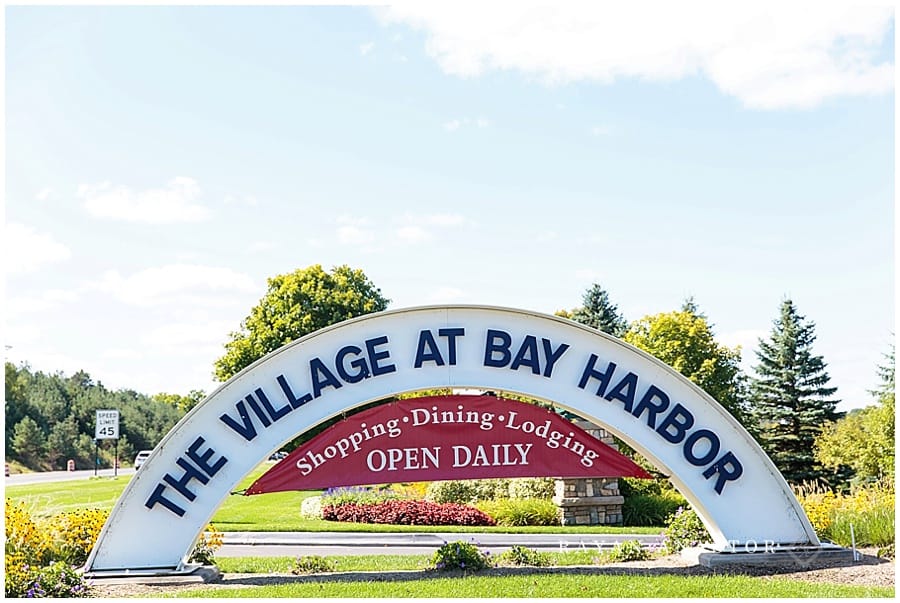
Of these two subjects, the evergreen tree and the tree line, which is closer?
the tree line

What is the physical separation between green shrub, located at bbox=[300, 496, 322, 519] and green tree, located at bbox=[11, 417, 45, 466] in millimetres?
31300

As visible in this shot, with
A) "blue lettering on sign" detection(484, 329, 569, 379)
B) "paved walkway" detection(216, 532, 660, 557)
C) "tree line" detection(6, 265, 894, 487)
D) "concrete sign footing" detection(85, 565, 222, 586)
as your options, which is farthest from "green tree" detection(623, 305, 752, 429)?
"concrete sign footing" detection(85, 565, 222, 586)

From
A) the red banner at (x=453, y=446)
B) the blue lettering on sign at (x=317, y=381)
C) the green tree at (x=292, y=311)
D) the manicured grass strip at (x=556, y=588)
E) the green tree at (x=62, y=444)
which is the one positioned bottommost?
the manicured grass strip at (x=556, y=588)

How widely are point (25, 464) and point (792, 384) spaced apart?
3936 centimetres

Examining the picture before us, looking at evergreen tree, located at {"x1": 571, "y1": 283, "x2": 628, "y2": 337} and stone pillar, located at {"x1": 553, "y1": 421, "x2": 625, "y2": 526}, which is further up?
evergreen tree, located at {"x1": 571, "y1": 283, "x2": 628, "y2": 337}

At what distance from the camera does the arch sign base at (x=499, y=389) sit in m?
10.8

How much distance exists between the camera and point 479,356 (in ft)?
36.7

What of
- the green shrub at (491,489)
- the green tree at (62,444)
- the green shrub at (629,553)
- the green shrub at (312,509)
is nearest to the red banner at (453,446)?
the green shrub at (629,553)

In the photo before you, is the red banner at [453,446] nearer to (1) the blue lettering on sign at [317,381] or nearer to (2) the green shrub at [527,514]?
(1) the blue lettering on sign at [317,381]

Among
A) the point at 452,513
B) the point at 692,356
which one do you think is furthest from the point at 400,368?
the point at 692,356

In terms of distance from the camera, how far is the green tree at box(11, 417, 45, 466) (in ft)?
159

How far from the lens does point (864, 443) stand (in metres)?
26.4

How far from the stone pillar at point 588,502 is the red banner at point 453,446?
31.3 feet

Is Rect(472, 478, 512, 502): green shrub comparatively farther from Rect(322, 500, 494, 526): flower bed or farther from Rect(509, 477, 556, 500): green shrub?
Rect(322, 500, 494, 526): flower bed
